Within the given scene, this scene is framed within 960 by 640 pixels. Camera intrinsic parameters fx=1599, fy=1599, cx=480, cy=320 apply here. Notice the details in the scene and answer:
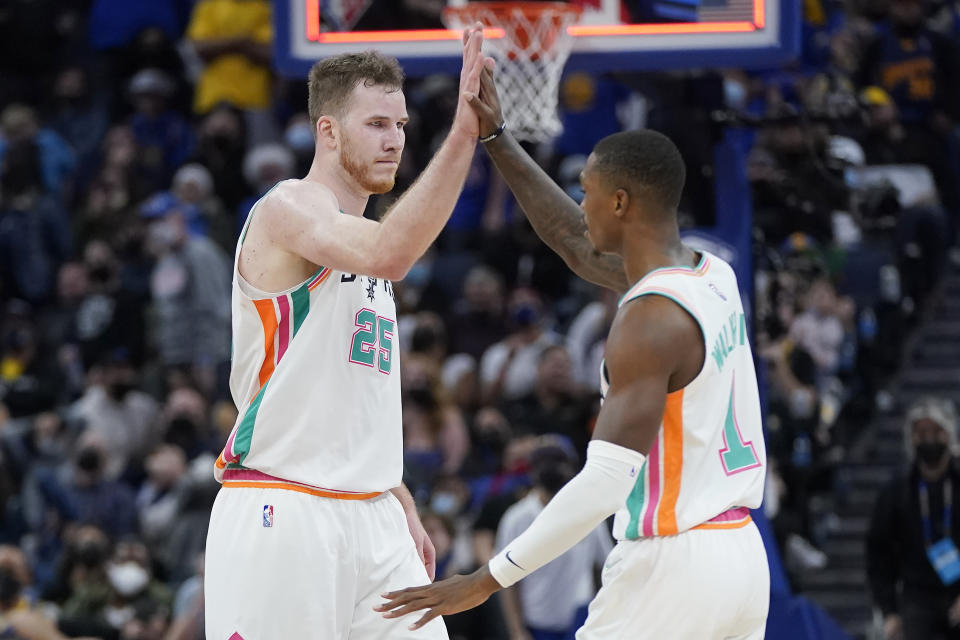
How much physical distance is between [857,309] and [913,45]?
7.22 feet

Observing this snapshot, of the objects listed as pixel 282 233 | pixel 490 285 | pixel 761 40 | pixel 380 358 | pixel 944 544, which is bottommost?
pixel 944 544

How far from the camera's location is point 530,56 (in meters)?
7.71

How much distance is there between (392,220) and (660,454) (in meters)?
1.04

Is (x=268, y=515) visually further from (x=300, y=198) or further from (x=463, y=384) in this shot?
(x=463, y=384)

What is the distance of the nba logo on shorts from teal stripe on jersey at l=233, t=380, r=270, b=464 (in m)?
0.19

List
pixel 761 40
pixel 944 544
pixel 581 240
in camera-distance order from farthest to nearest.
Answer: pixel 944 544
pixel 761 40
pixel 581 240

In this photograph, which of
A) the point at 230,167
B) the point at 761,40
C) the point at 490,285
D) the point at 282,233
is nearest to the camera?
the point at 282,233

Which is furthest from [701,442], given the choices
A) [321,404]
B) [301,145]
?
[301,145]

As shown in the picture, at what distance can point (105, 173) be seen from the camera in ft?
48.1

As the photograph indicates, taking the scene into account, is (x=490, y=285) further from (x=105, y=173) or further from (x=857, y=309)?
(x=105, y=173)

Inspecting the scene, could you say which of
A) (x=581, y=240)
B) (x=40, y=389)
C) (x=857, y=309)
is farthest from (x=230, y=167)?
(x=581, y=240)

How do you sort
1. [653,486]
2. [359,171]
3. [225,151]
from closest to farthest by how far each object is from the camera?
[653,486] → [359,171] → [225,151]

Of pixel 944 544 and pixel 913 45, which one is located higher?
pixel 913 45

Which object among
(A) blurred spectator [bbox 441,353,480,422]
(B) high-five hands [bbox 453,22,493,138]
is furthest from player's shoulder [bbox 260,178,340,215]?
(A) blurred spectator [bbox 441,353,480,422]
